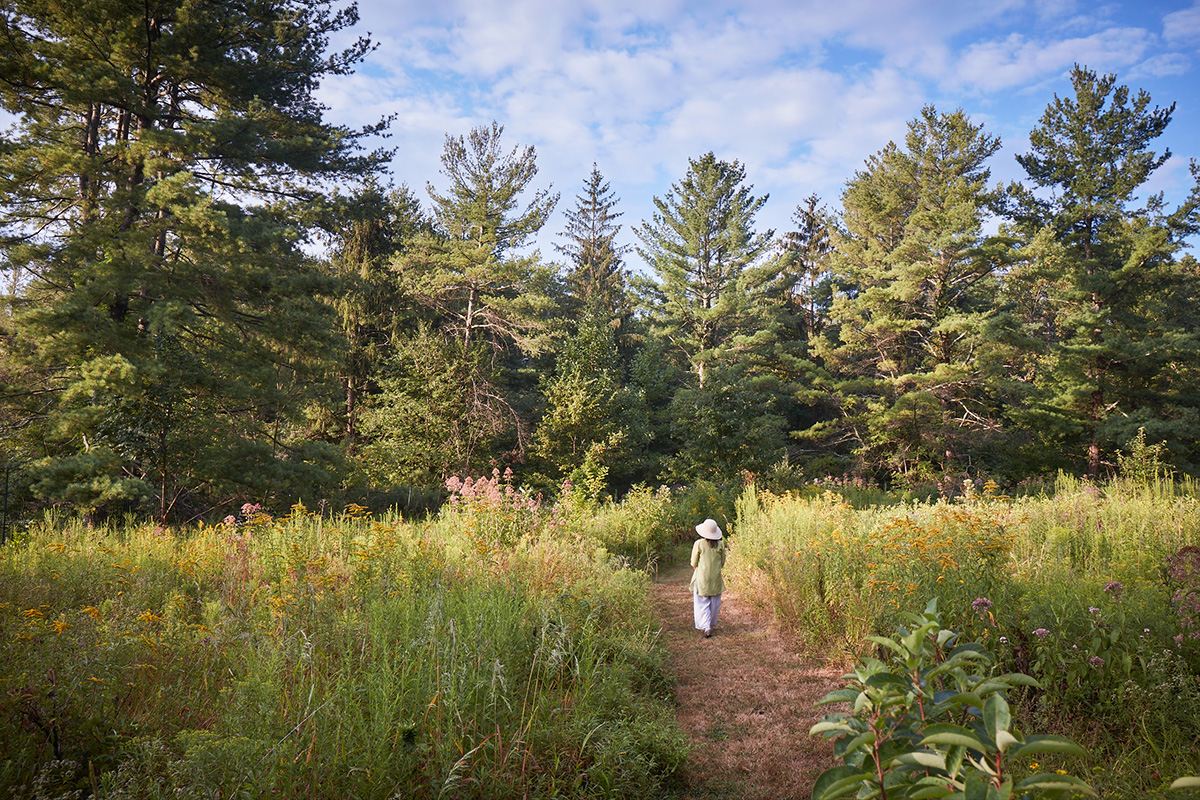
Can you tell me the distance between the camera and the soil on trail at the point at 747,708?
10.6 ft

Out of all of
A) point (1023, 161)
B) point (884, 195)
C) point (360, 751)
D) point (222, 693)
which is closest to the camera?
point (360, 751)

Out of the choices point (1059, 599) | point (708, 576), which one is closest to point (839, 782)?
point (1059, 599)

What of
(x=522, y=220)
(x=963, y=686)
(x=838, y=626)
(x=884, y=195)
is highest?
(x=884, y=195)

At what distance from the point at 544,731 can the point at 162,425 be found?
9523mm

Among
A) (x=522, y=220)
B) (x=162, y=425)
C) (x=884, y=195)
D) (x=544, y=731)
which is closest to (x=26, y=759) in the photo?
(x=544, y=731)

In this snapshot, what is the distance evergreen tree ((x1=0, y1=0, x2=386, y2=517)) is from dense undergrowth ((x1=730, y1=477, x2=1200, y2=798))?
973cm

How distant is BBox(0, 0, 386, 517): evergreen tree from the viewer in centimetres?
909

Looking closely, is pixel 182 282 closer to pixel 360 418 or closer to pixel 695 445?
pixel 360 418

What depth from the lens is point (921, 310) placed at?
19.1 m

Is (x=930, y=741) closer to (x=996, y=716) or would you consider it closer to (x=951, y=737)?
(x=951, y=737)

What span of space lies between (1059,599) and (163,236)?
14.5m

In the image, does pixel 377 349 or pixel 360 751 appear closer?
pixel 360 751

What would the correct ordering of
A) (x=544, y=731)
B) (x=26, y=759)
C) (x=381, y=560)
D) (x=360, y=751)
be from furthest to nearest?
(x=381, y=560), (x=544, y=731), (x=360, y=751), (x=26, y=759)

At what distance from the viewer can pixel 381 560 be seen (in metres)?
4.90
